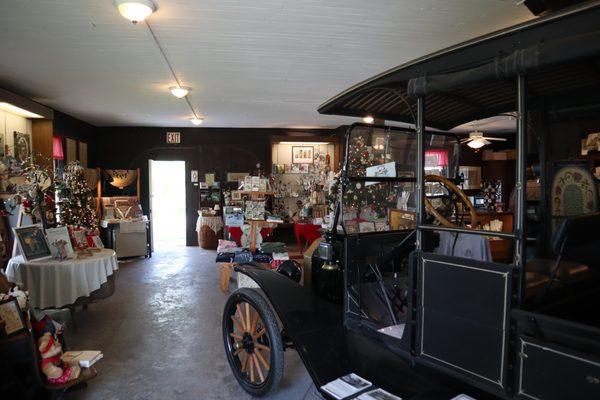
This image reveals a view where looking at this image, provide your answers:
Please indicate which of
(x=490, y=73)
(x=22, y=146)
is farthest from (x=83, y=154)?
(x=490, y=73)

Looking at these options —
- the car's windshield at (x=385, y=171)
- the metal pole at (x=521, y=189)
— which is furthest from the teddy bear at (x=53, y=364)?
the metal pole at (x=521, y=189)

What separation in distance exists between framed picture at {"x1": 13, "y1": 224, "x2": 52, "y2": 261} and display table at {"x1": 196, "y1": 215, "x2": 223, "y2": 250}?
4.78 m

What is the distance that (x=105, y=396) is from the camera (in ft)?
9.14

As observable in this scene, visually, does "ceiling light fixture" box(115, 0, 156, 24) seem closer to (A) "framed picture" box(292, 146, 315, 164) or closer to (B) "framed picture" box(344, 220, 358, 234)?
(B) "framed picture" box(344, 220, 358, 234)

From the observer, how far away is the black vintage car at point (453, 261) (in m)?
1.42

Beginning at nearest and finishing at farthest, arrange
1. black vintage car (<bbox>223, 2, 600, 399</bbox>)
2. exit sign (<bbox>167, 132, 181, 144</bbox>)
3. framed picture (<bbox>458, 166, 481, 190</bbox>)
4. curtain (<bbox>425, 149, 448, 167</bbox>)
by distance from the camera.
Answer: black vintage car (<bbox>223, 2, 600, 399</bbox>)
curtain (<bbox>425, 149, 448, 167</bbox>)
exit sign (<bbox>167, 132, 181, 144</bbox>)
framed picture (<bbox>458, 166, 481, 190</bbox>)

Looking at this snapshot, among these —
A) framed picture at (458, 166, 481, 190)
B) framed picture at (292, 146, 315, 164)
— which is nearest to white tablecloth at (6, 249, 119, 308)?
framed picture at (292, 146, 315, 164)

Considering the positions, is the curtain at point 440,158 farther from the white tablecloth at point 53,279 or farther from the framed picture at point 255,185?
the framed picture at point 255,185

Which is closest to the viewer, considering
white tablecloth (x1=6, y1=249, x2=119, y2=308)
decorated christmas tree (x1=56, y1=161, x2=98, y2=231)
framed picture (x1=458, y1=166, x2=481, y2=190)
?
white tablecloth (x1=6, y1=249, x2=119, y2=308)

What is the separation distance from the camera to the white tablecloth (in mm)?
3754

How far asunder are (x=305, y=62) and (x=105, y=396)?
12.0ft

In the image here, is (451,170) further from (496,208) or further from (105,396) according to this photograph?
(496,208)

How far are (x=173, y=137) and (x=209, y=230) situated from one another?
8.07 feet

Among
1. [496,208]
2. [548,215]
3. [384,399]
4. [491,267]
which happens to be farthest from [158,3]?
[496,208]
